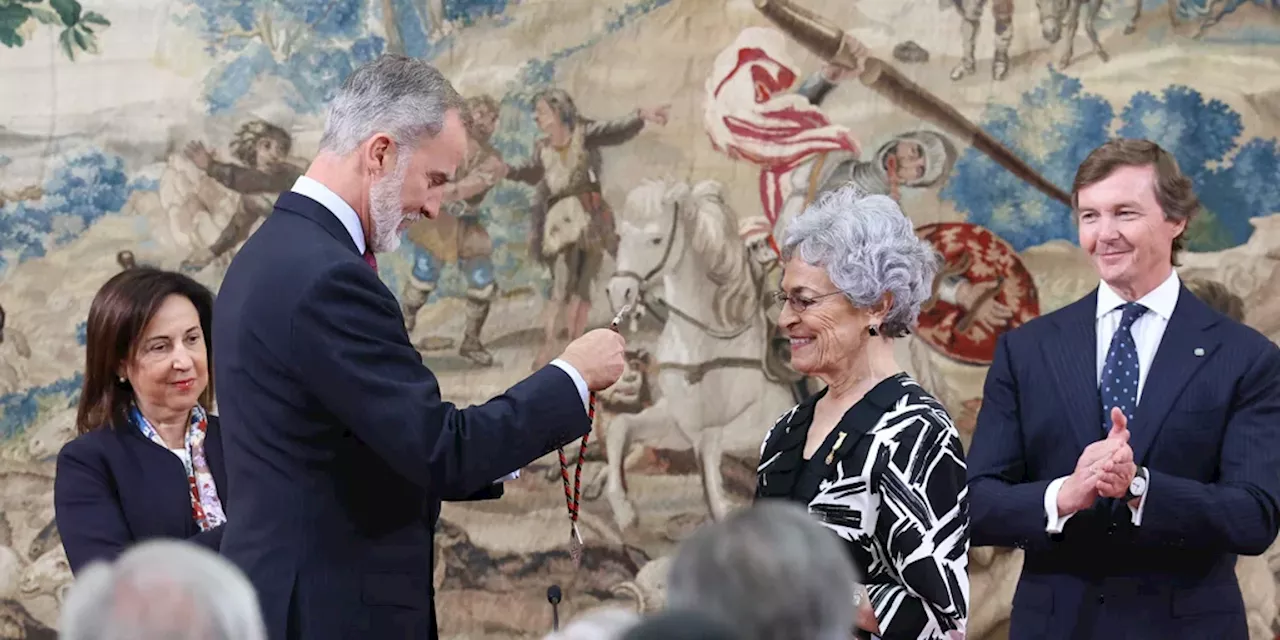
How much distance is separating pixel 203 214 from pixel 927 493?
12.7 feet

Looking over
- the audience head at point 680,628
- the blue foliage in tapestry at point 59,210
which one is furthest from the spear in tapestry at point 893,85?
the audience head at point 680,628

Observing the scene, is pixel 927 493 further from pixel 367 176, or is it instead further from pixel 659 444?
pixel 659 444

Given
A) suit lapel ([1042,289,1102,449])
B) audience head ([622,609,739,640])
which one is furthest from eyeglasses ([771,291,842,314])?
audience head ([622,609,739,640])

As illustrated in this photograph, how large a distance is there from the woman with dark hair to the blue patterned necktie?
2.12 m

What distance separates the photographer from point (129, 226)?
6012 mm

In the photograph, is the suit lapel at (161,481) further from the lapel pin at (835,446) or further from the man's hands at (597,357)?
the lapel pin at (835,446)

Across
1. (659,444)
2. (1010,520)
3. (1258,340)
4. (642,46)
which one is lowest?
(659,444)

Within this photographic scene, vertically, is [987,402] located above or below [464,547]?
above

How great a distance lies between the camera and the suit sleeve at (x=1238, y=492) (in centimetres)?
347

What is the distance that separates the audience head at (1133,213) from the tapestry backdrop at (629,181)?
5.79ft

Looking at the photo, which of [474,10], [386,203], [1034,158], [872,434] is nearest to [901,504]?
[872,434]

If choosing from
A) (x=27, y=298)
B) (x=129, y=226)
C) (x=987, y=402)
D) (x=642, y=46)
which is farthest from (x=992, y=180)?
(x=27, y=298)

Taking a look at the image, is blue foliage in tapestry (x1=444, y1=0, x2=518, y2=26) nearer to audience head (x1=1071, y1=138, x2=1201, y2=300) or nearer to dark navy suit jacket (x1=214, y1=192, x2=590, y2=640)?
audience head (x1=1071, y1=138, x2=1201, y2=300)

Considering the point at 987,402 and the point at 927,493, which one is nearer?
the point at 927,493
